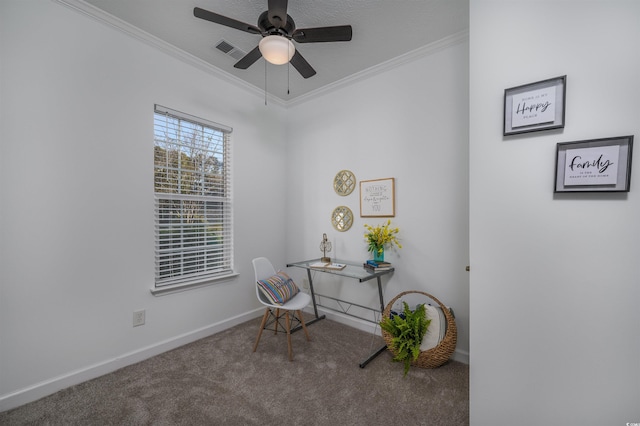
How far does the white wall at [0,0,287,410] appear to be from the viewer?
1682 millimetres

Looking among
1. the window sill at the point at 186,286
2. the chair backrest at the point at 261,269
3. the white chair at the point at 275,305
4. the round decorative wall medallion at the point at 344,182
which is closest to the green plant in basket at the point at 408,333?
the white chair at the point at 275,305

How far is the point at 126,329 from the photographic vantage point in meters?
2.15

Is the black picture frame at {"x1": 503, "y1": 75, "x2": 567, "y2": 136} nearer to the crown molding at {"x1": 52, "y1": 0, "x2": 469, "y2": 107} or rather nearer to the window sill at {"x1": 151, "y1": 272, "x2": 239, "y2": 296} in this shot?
the crown molding at {"x1": 52, "y1": 0, "x2": 469, "y2": 107}

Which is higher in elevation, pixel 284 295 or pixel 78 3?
pixel 78 3

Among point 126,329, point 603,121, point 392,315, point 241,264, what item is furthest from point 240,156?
point 603,121

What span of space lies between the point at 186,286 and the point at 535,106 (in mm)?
2972

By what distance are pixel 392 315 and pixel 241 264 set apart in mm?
1768

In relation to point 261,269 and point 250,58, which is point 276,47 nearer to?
point 250,58

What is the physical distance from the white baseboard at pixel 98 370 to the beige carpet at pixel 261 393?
1.9 inches

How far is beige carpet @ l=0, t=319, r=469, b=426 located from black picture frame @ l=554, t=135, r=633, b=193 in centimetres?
149

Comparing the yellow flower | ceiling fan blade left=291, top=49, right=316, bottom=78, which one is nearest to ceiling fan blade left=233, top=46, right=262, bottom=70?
ceiling fan blade left=291, top=49, right=316, bottom=78

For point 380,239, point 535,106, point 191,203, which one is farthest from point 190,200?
point 535,106

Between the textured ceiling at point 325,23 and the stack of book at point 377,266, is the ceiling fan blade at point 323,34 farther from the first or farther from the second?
the stack of book at point 377,266

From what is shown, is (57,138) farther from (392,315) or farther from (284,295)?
(392,315)
